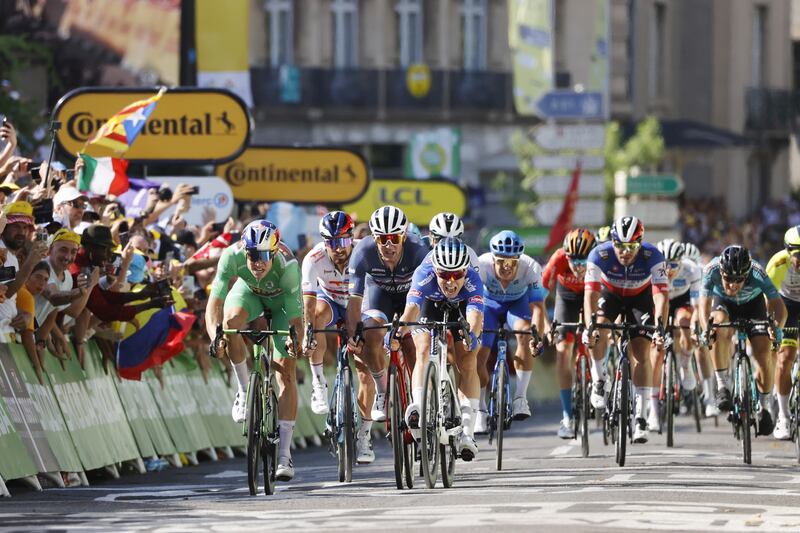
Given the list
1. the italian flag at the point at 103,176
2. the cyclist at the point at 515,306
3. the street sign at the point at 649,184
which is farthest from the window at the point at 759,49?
Result: the cyclist at the point at 515,306

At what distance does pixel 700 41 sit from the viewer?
2384 inches

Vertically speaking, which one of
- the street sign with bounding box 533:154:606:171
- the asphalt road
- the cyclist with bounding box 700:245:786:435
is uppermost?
the street sign with bounding box 533:154:606:171

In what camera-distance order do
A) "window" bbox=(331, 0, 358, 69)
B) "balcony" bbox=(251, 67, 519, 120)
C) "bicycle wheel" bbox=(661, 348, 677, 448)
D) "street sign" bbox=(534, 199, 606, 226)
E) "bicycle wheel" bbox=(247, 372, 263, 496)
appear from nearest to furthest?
Answer: "bicycle wheel" bbox=(247, 372, 263, 496)
"bicycle wheel" bbox=(661, 348, 677, 448)
"street sign" bbox=(534, 199, 606, 226)
"balcony" bbox=(251, 67, 519, 120)
"window" bbox=(331, 0, 358, 69)

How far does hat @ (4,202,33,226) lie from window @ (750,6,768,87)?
47.2 meters

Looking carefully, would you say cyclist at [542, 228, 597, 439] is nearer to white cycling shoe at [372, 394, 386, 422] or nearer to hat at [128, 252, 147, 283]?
white cycling shoe at [372, 394, 386, 422]

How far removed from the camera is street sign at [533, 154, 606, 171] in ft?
134

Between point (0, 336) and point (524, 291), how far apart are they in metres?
5.14

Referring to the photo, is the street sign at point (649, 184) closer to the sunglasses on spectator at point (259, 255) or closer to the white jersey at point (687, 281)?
the white jersey at point (687, 281)

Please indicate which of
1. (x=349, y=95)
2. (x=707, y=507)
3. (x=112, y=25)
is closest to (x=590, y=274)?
(x=707, y=507)

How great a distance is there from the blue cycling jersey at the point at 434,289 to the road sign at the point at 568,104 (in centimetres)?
2284

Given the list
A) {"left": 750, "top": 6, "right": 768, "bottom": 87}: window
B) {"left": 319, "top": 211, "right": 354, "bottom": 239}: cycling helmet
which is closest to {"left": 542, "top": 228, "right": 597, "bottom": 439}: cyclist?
{"left": 319, "top": 211, "right": 354, "bottom": 239}: cycling helmet

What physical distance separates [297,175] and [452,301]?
10.7 metres

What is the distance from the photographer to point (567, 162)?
4141 cm

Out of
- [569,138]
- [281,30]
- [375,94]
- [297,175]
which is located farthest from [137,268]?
[281,30]
